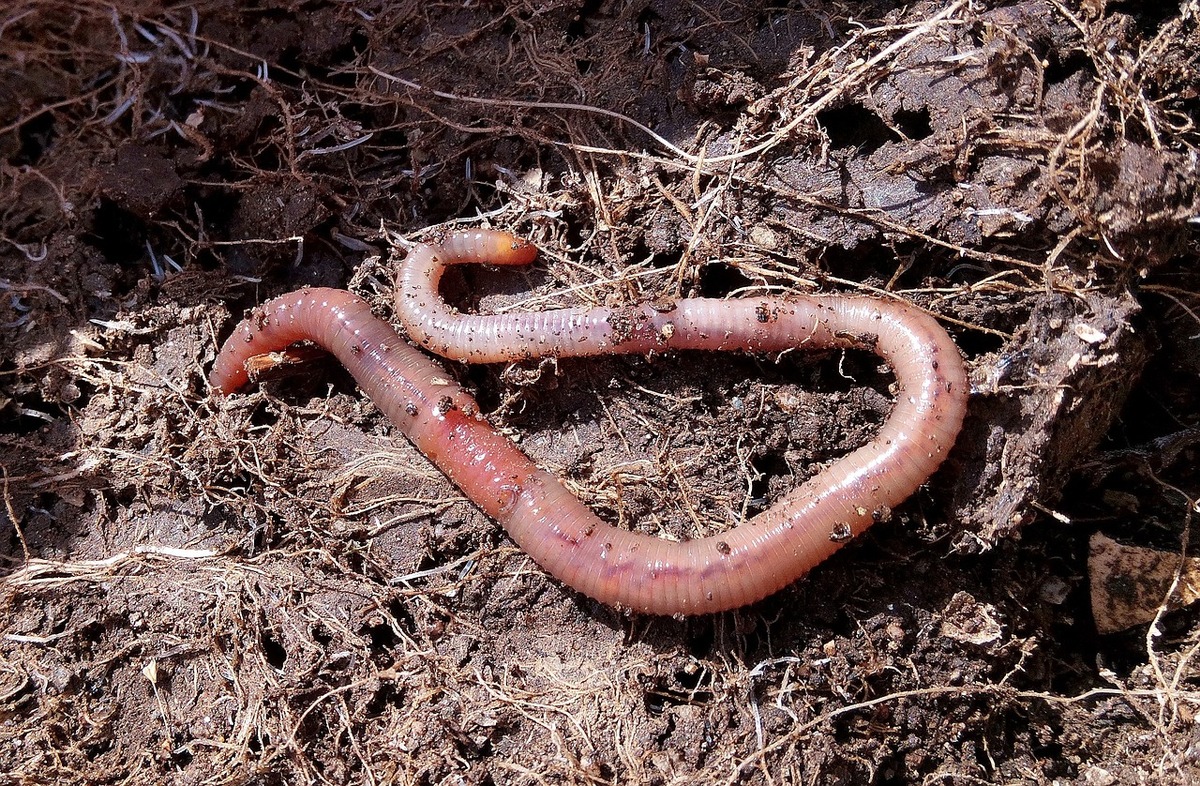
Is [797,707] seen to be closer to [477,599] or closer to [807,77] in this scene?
[477,599]

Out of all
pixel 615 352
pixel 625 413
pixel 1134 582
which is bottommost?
pixel 1134 582

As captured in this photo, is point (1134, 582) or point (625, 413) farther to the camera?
point (625, 413)

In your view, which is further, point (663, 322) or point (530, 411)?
point (530, 411)

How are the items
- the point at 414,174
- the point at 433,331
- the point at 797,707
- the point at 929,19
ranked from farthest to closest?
the point at 414,174
the point at 433,331
the point at 929,19
the point at 797,707

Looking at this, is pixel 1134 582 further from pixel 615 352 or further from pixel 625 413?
pixel 615 352

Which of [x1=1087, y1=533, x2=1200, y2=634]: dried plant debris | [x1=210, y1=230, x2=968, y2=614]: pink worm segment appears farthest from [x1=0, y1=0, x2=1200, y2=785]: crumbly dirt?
[x1=210, y1=230, x2=968, y2=614]: pink worm segment

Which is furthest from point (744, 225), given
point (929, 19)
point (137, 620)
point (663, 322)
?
point (137, 620)

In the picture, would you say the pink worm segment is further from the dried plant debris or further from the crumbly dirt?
the dried plant debris

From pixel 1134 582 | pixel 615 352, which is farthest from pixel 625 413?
pixel 1134 582
